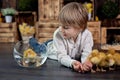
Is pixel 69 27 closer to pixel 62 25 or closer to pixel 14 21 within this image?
pixel 62 25

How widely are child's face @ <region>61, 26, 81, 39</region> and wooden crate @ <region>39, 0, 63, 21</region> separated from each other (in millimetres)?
2657

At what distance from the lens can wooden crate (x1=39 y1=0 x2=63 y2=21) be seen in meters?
4.16

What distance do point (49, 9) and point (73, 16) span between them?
2.74 m

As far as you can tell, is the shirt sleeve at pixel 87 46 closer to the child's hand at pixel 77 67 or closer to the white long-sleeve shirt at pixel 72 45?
the white long-sleeve shirt at pixel 72 45

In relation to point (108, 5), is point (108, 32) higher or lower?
lower

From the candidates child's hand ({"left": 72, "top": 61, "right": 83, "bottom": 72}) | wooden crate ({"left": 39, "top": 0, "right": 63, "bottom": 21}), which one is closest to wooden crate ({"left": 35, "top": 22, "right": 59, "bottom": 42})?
wooden crate ({"left": 39, "top": 0, "right": 63, "bottom": 21})

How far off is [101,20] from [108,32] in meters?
0.20

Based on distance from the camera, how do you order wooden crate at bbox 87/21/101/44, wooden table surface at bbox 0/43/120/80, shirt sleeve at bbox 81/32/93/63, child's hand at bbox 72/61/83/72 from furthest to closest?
wooden crate at bbox 87/21/101/44
shirt sleeve at bbox 81/32/93/63
child's hand at bbox 72/61/83/72
wooden table surface at bbox 0/43/120/80

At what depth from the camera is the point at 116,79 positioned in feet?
3.58

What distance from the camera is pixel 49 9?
4.18m

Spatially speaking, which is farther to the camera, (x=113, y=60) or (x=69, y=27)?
(x=69, y=27)

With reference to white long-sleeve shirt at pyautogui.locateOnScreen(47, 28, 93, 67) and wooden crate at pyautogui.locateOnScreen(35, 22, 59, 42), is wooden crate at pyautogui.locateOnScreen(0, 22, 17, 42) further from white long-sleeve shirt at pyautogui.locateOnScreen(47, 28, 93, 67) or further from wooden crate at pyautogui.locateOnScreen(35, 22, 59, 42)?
white long-sleeve shirt at pyautogui.locateOnScreen(47, 28, 93, 67)

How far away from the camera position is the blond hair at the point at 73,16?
1.45m

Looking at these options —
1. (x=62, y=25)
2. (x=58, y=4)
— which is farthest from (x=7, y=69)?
(x=58, y=4)
